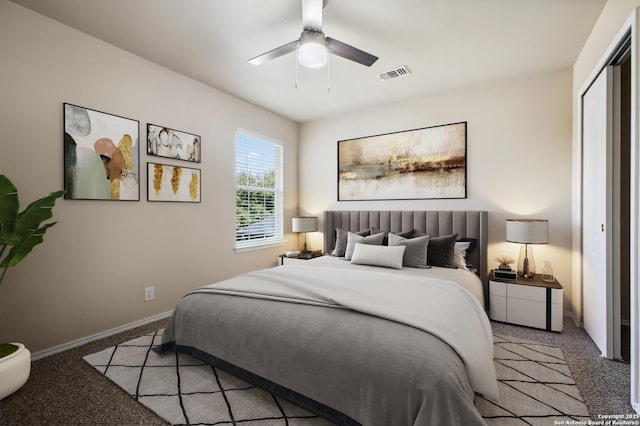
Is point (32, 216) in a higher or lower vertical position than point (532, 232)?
higher

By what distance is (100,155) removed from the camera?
2.64 m

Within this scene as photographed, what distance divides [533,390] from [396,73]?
306 centimetres

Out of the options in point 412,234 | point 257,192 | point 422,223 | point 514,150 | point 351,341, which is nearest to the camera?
point 351,341

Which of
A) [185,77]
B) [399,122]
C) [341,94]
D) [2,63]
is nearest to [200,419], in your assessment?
[2,63]

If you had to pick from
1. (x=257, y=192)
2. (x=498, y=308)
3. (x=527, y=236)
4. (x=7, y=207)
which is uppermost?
(x=257, y=192)

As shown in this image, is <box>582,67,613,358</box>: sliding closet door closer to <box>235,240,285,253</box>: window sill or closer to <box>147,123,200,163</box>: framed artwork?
<box>235,240,285,253</box>: window sill

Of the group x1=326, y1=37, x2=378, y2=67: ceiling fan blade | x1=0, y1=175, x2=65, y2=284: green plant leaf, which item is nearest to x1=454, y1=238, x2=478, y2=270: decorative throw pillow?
x1=326, y1=37, x2=378, y2=67: ceiling fan blade

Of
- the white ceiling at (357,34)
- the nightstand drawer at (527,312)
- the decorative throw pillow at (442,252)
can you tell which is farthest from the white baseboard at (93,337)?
the nightstand drawer at (527,312)

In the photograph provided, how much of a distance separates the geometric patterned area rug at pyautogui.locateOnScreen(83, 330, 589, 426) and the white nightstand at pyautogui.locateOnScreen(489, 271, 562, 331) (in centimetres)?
45

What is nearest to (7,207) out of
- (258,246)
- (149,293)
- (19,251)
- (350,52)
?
(19,251)

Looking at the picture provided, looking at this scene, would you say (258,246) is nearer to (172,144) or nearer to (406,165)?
(172,144)

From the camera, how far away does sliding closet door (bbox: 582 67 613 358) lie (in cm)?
225

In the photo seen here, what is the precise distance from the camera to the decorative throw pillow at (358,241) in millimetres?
3471

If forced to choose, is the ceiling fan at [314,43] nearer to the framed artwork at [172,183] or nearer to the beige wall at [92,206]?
the beige wall at [92,206]
